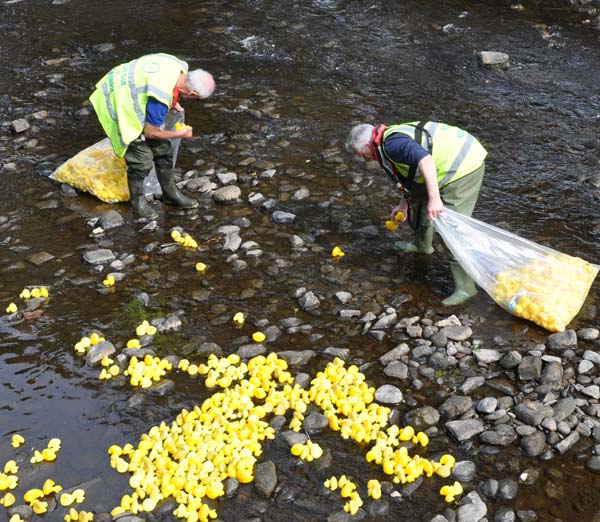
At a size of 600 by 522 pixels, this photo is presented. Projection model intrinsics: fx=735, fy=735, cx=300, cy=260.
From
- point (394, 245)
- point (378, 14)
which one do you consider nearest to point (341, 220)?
point (394, 245)

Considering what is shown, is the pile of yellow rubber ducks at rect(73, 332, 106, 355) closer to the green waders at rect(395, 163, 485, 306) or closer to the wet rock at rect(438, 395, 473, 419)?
the wet rock at rect(438, 395, 473, 419)

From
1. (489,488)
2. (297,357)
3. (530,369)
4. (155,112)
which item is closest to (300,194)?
(155,112)

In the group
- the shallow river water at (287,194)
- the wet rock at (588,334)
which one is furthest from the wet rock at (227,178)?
the wet rock at (588,334)

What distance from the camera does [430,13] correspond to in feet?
44.5

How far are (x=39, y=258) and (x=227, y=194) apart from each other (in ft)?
6.86

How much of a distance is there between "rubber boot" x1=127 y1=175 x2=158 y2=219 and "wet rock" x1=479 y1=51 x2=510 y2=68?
238 inches

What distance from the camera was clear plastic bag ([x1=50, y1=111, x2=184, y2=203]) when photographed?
809cm

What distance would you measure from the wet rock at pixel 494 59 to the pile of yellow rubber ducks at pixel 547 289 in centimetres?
595

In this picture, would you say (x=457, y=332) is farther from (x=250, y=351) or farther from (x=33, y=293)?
(x=33, y=293)

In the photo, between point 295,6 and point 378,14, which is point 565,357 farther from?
point 295,6

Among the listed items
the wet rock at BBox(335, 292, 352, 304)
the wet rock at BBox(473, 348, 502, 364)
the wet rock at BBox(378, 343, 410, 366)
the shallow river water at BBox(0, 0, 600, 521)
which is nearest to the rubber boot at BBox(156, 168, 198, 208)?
the shallow river water at BBox(0, 0, 600, 521)

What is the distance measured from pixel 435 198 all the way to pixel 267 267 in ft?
5.96

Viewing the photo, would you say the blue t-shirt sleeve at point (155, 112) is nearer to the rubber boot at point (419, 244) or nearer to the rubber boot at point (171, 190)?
the rubber boot at point (171, 190)

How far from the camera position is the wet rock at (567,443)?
15.7 feet
